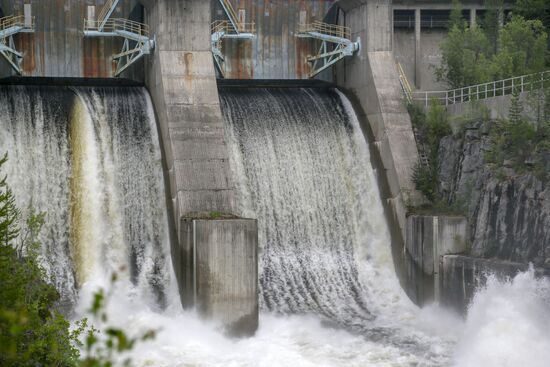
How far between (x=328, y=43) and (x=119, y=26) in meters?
8.25

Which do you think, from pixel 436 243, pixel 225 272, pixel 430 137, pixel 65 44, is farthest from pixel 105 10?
pixel 436 243

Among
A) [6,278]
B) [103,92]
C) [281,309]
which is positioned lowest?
[281,309]

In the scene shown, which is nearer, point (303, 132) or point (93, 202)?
point (93, 202)

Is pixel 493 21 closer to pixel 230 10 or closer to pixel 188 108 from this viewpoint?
pixel 230 10

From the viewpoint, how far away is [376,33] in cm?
A: 3250

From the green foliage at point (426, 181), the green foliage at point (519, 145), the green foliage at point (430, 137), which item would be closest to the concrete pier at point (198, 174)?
the green foliage at point (426, 181)

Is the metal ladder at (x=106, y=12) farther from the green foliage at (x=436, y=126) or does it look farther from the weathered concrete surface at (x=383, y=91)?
the green foliage at (x=436, y=126)

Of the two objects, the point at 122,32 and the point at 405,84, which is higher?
the point at 122,32

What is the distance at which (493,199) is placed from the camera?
1043 inches

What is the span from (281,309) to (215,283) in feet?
9.16

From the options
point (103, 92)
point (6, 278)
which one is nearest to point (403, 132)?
point (103, 92)

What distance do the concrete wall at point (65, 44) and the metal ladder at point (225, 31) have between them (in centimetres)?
290

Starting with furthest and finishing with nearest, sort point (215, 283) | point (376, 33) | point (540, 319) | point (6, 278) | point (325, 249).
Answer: point (376, 33), point (325, 249), point (215, 283), point (540, 319), point (6, 278)

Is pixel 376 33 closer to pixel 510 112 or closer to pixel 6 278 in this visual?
pixel 510 112
